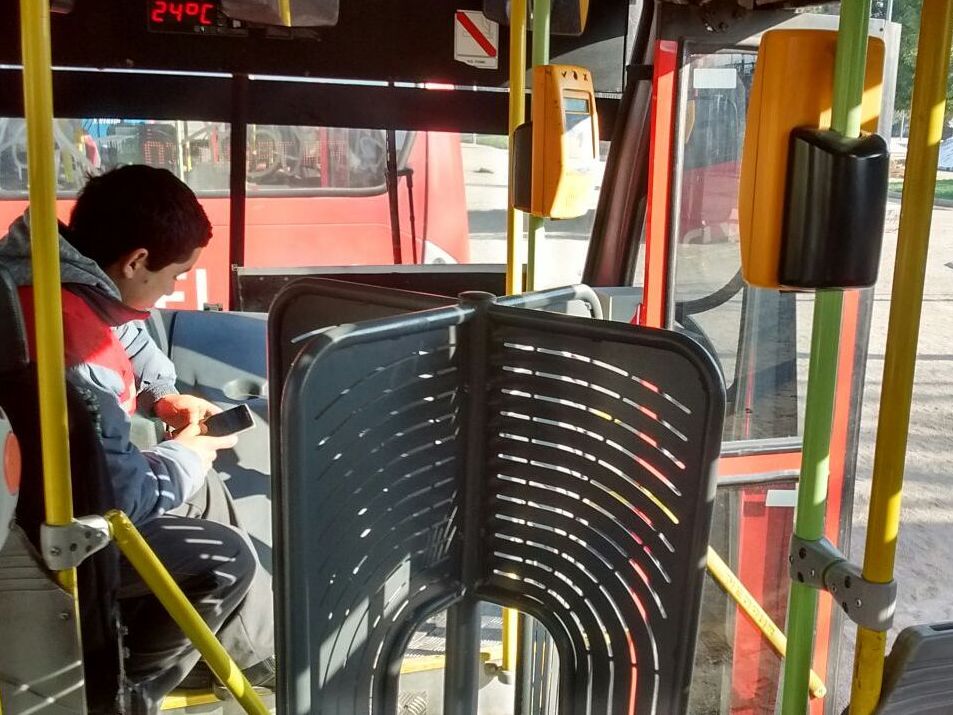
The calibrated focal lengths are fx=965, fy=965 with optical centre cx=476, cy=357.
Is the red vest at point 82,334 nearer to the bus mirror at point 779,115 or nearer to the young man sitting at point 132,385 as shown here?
the young man sitting at point 132,385

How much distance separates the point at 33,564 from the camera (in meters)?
1.32

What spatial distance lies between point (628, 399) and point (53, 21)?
3.00 meters

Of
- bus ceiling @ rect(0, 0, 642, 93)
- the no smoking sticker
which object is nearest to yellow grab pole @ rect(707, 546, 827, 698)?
bus ceiling @ rect(0, 0, 642, 93)

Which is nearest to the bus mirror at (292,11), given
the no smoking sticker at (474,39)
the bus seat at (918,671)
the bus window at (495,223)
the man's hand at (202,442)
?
the no smoking sticker at (474,39)

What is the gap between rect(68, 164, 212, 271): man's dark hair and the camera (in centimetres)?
173

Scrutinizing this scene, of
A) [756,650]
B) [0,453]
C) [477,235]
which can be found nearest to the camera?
[0,453]

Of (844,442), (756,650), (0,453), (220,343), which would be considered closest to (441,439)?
(0,453)

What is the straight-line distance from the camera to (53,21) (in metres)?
3.35

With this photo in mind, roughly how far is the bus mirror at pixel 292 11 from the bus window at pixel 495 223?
39.1 inches

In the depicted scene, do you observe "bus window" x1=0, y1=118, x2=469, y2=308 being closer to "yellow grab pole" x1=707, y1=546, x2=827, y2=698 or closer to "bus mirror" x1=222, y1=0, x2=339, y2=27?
"bus mirror" x1=222, y1=0, x2=339, y2=27

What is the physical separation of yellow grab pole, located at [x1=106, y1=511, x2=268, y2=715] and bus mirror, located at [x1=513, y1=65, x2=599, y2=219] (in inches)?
34.1

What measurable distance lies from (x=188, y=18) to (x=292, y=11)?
567mm

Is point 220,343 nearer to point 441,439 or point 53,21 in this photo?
point 53,21

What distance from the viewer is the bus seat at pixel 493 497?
1088 millimetres
